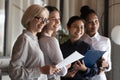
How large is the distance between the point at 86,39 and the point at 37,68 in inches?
40.6

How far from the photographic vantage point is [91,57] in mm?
1949

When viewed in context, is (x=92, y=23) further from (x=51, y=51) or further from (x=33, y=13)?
(x=33, y=13)

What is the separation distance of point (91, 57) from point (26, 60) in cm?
65

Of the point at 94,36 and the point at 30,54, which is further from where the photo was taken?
the point at 94,36

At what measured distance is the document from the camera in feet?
6.26

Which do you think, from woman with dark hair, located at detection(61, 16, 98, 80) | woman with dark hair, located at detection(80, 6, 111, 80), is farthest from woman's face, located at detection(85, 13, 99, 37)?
woman with dark hair, located at detection(61, 16, 98, 80)

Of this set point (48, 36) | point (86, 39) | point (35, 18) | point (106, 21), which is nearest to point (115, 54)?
point (106, 21)

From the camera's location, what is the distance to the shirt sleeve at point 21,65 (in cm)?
142

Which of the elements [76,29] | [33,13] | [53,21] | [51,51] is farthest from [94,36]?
[33,13]

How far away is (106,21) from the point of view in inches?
151

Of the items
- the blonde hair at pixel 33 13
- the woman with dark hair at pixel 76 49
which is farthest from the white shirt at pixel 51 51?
the woman with dark hair at pixel 76 49

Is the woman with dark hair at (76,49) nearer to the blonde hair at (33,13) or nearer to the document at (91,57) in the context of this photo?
the document at (91,57)

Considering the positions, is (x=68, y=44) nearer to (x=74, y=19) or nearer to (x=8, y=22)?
(x=74, y=19)

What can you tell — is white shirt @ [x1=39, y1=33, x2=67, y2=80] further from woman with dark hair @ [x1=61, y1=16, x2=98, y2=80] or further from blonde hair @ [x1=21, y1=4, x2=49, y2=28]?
woman with dark hair @ [x1=61, y1=16, x2=98, y2=80]
